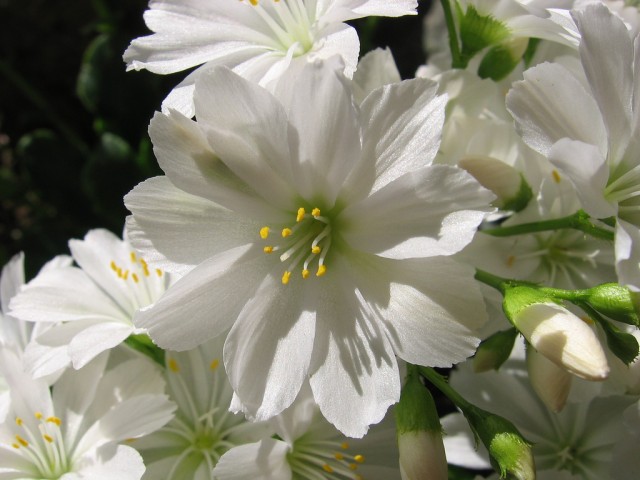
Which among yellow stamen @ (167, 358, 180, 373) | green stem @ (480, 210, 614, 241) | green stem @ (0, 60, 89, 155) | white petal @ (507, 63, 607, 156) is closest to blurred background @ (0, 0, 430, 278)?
green stem @ (0, 60, 89, 155)

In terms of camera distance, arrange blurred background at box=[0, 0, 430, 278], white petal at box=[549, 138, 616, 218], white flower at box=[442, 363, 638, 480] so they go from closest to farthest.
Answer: white petal at box=[549, 138, 616, 218] → white flower at box=[442, 363, 638, 480] → blurred background at box=[0, 0, 430, 278]

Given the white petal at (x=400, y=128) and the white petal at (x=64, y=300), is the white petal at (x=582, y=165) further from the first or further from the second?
the white petal at (x=64, y=300)

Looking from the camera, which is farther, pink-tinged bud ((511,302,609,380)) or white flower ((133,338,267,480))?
white flower ((133,338,267,480))

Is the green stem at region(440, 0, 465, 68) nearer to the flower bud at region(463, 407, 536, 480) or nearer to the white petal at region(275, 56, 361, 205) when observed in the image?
the white petal at region(275, 56, 361, 205)

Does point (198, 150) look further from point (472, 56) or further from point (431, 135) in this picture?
point (472, 56)

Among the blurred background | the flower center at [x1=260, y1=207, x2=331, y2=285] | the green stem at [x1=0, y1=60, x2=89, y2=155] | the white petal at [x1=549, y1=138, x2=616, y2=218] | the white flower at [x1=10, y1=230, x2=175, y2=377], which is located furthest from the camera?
the green stem at [x1=0, y1=60, x2=89, y2=155]

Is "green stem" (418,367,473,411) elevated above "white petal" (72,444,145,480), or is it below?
below

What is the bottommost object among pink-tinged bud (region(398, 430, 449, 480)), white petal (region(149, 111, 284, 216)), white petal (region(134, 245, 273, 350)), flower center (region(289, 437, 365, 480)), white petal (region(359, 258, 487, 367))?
flower center (region(289, 437, 365, 480))

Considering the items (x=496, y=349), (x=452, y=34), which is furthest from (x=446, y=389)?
(x=452, y=34)
